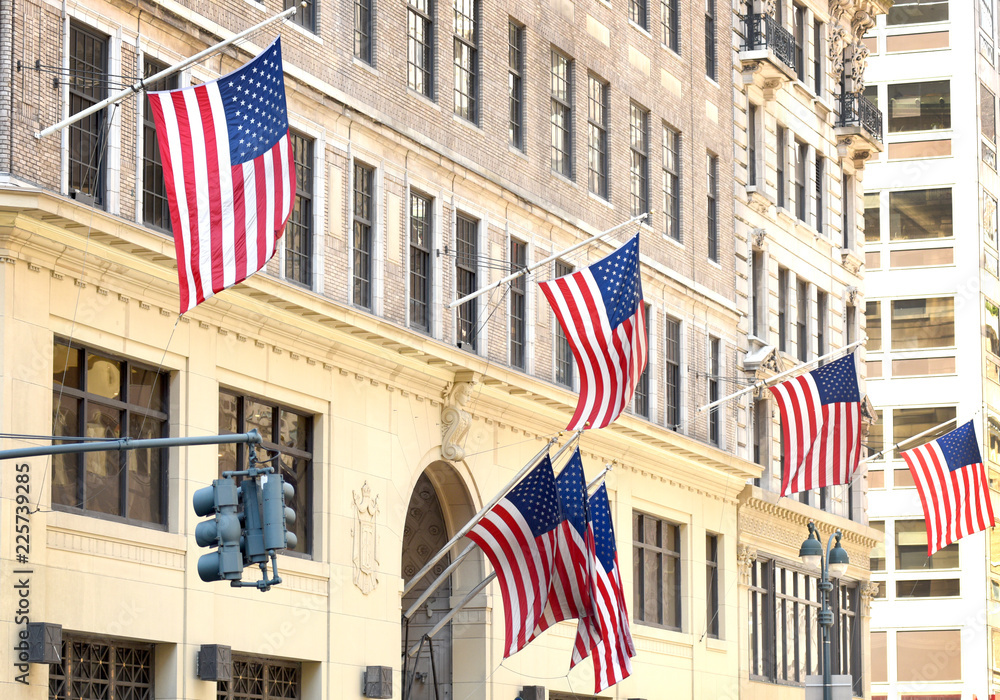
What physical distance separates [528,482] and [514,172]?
26.4ft

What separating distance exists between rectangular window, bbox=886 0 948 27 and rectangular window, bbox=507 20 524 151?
41292 mm

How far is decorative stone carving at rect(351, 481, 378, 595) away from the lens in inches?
1111

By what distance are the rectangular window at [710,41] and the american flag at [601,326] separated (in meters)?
17.3

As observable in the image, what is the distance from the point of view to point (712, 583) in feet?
135

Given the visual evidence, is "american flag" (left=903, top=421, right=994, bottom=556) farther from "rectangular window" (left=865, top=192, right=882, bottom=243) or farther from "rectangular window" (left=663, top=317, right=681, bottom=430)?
"rectangular window" (left=865, top=192, right=882, bottom=243)

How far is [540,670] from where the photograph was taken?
33.4 metres

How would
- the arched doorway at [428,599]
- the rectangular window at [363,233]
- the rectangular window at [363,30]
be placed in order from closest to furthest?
the rectangular window at [363,233]
the rectangular window at [363,30]
the arched doorway at [428,599]

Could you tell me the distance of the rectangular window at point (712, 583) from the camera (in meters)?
41.0

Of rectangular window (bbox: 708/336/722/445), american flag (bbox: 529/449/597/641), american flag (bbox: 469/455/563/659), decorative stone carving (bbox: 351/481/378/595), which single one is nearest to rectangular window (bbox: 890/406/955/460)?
rectangular window (bbox: 708/336/722/445)

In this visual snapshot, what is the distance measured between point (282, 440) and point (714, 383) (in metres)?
16.9

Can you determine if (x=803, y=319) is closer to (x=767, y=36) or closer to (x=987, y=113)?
(x=767, y=36)

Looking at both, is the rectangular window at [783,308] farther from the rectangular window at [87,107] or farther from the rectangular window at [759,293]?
the rectangular window at [87,107]

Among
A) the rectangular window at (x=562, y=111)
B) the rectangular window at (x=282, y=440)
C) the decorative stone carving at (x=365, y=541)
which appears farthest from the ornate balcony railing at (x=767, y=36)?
the rectangular window at (x=282, y=440)

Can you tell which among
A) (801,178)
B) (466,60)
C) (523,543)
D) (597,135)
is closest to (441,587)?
(523,543)
